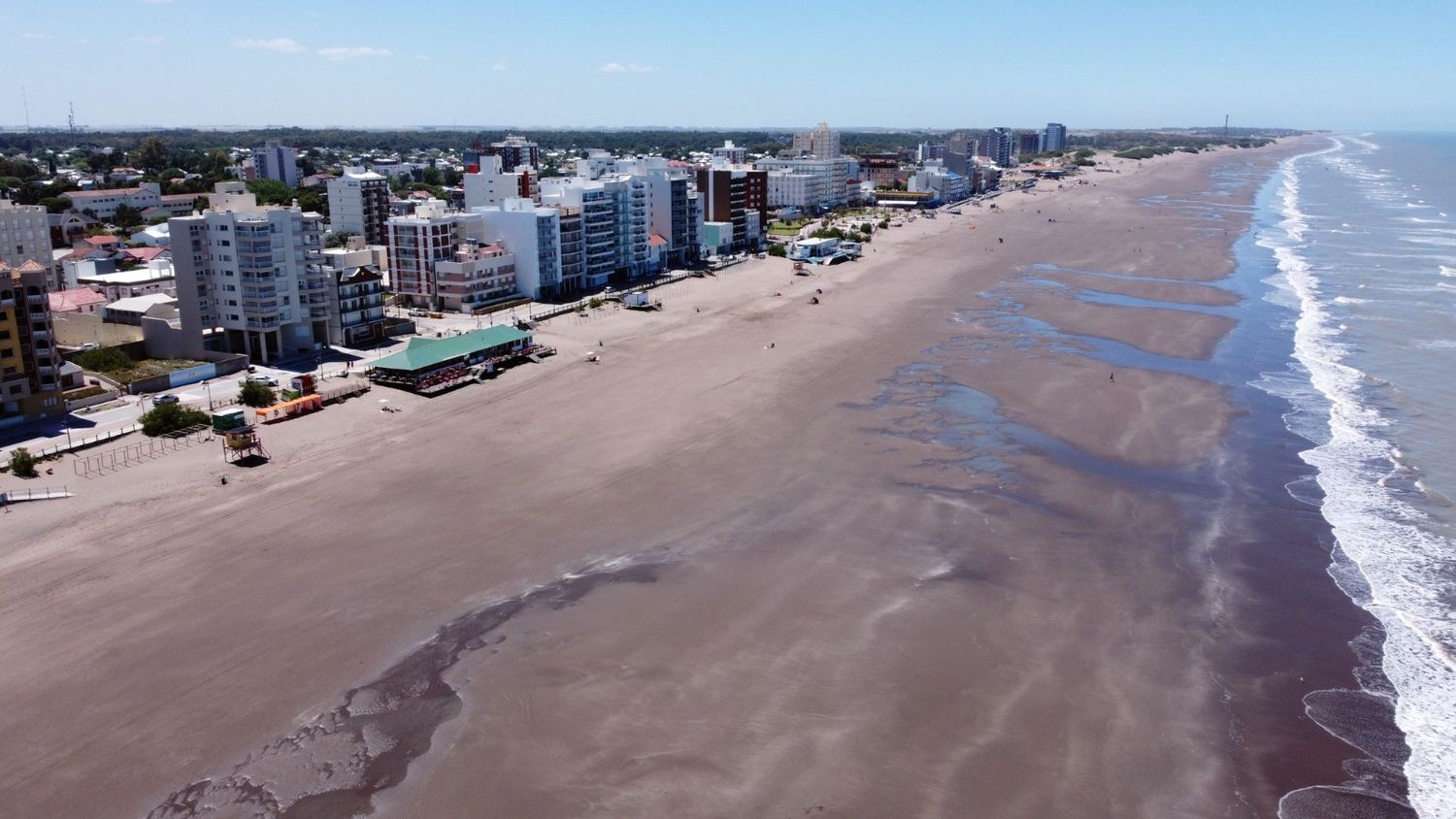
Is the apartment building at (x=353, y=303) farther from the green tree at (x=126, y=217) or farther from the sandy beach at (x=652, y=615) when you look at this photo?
the green tree at (x=126, y=217)

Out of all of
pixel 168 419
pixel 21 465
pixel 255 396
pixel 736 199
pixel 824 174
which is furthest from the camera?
pixel 824 174

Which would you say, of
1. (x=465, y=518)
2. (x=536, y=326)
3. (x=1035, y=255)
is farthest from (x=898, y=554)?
(x=1035, y=255)

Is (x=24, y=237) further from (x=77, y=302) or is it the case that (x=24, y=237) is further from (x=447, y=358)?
(x=447, y=358)

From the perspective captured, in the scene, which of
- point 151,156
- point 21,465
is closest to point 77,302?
point 21,465

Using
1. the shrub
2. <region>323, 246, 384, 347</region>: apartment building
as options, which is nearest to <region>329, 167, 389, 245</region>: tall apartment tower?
<region>323, 246, 384, 347</region>: apartment building

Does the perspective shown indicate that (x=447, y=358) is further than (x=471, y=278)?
No

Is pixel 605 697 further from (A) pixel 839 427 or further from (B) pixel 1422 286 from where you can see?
(B) pixel 1422 286
